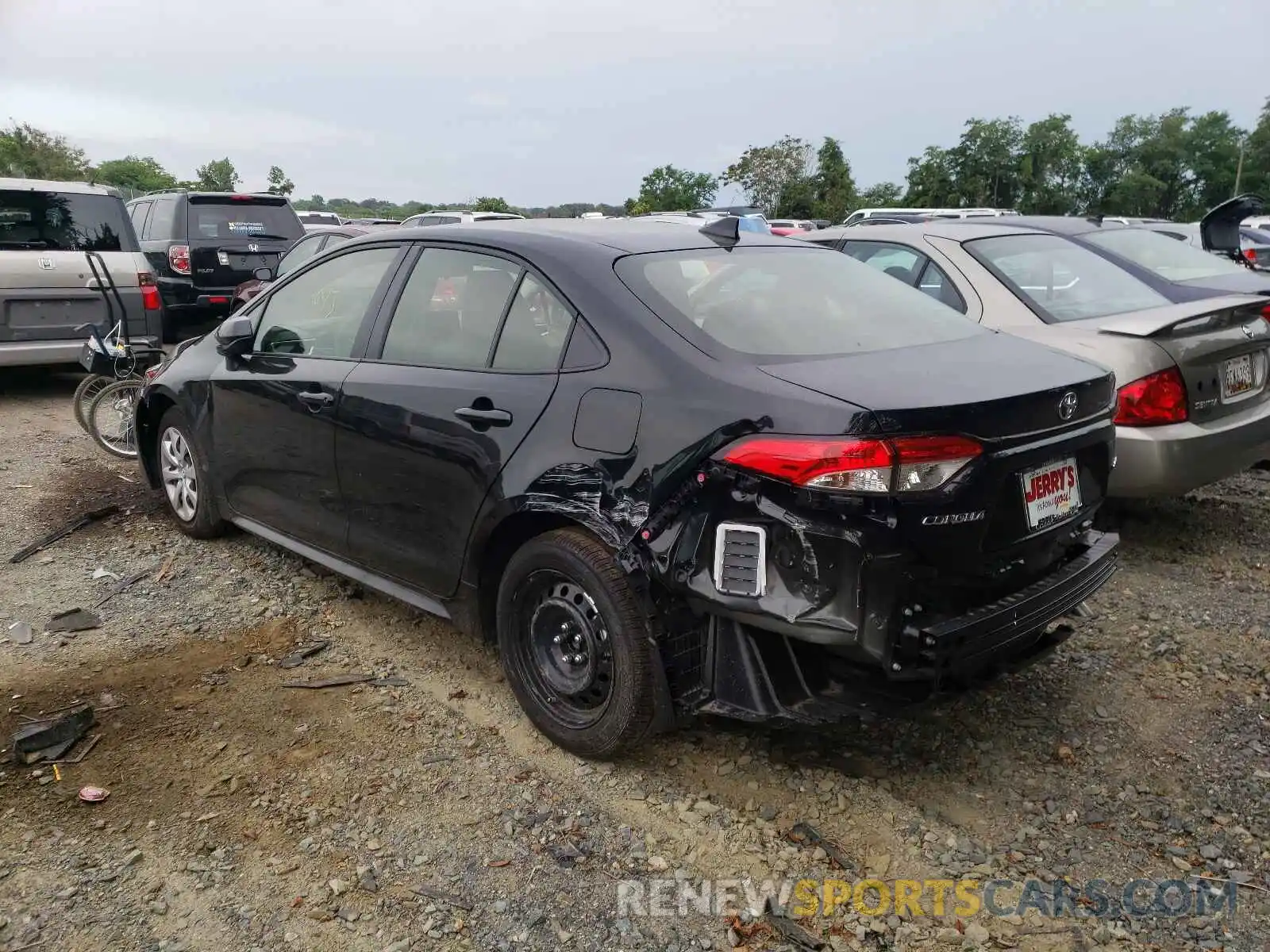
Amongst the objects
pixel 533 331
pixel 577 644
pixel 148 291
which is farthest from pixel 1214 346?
pixel 148 291

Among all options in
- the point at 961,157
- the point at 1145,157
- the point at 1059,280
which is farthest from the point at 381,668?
the point at 1145,157

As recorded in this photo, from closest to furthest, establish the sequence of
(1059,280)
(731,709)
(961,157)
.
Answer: (731,709) → (1059,280) → (961,157)

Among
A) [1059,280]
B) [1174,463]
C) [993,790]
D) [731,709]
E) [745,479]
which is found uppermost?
[1059,280]

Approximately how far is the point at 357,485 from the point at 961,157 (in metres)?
61.4

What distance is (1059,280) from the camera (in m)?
5.30

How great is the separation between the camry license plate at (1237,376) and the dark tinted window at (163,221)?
10.9 metres

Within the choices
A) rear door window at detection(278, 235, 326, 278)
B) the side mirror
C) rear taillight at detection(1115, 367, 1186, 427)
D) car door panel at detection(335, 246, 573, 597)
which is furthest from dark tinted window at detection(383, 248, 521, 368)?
rear door window at detection(278, 235, 326, 278)

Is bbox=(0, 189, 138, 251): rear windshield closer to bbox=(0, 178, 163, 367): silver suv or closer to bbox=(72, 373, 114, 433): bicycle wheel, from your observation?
bbox=(0, 178, 163, 367): silver suv

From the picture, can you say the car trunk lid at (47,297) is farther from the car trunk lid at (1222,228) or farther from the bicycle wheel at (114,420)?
the car trunk lid at (1222,228)

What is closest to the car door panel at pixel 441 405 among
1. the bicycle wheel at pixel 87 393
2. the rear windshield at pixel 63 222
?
the bicycle wheel at pixel 87 393

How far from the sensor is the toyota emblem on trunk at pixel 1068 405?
2.77 metres

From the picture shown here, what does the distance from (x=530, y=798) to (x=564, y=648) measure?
48 centimetres

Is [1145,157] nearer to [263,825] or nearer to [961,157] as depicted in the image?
[961,157]

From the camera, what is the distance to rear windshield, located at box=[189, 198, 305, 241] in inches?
448
